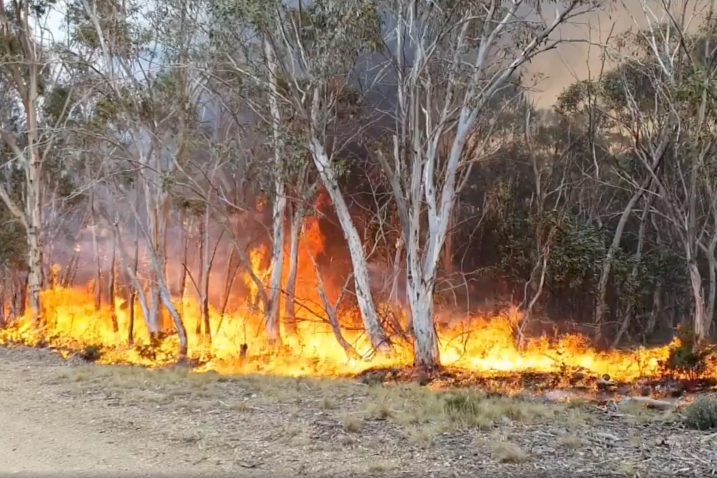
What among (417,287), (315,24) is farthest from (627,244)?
(315,24)

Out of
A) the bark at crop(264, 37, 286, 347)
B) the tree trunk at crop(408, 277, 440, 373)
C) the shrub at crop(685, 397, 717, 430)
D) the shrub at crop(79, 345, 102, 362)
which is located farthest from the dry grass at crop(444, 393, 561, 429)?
the shrub at crop(79, 345, 102, 362)

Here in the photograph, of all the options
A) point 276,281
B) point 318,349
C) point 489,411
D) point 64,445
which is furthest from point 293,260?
point 64,445

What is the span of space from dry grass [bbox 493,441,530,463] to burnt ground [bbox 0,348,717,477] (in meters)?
0.01

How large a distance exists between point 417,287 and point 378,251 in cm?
802

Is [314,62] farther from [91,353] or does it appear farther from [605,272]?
[605,272]

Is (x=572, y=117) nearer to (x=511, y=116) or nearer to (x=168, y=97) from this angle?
(x=511, y=116)

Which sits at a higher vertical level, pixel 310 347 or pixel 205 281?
pixel 205 281

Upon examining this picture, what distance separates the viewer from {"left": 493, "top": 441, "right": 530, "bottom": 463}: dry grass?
5.91 m

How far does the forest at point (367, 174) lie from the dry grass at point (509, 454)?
6584 millimetres

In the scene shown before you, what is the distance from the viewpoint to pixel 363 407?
8.75m

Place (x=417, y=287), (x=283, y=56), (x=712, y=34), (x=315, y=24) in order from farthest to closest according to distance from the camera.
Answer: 1. (x=712, y=34)
2. (x=283, y=56)
3. (x=315, y=24)
4. (x=417, y=287)

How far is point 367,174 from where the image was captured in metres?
18.8

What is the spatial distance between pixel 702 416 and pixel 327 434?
4376 mm

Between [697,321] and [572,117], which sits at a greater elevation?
[572,117]
